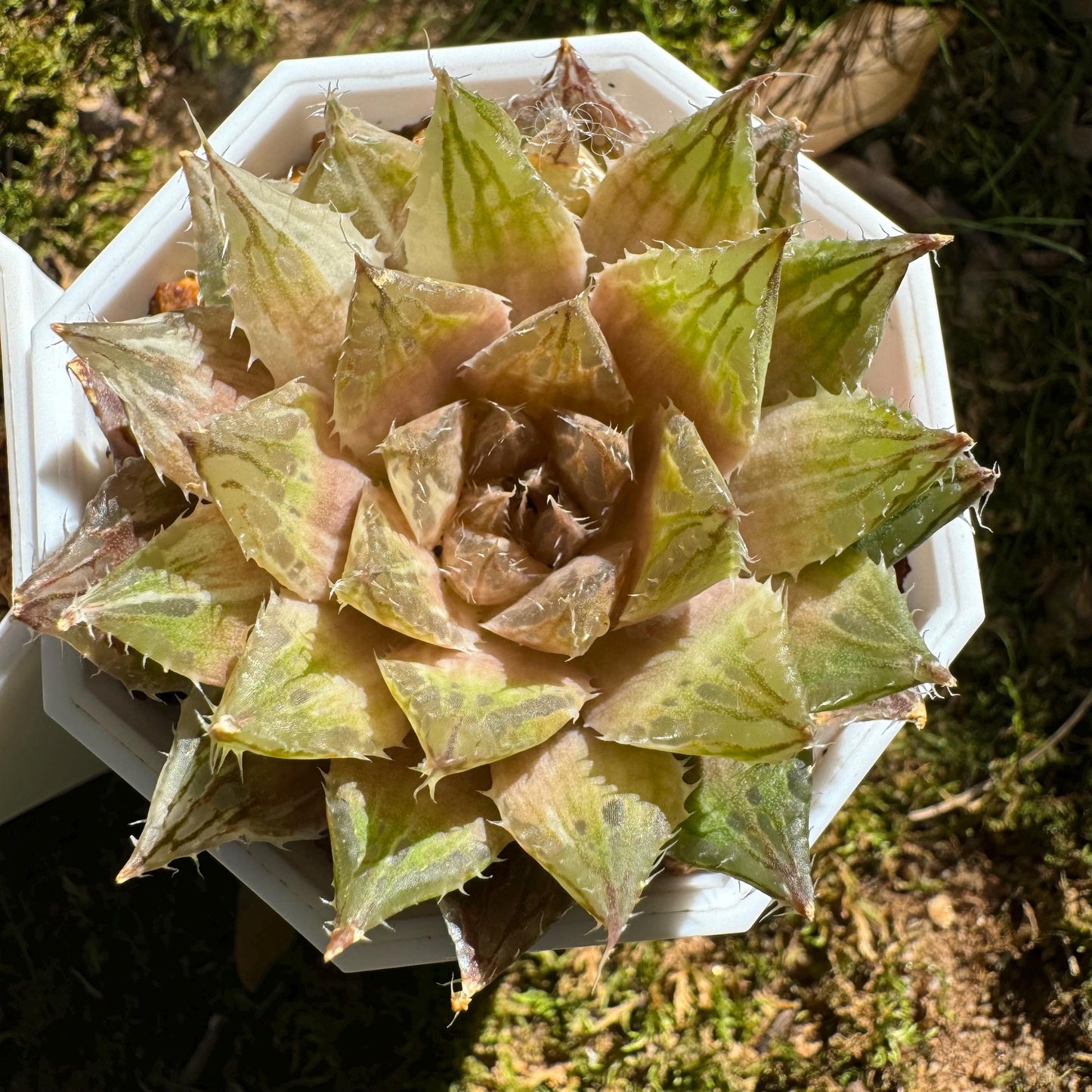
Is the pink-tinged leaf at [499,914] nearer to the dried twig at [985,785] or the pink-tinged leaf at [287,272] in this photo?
the pink-tinged leaf at [287,272]

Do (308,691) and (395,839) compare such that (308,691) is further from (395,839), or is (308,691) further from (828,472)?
(828,472)

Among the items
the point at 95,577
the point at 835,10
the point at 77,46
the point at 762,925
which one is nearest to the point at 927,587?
the point at 762,925

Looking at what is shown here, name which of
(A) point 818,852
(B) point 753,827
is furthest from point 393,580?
(A) point 818,852

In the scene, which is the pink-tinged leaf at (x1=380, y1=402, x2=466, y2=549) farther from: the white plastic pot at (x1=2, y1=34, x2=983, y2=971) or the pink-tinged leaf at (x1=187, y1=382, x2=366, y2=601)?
the white plastic pot at (x1=2, y1=34, x2=983, y2=971)

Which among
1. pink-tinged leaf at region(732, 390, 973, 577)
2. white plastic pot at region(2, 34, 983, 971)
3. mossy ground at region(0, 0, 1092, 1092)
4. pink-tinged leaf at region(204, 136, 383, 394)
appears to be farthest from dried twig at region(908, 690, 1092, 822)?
pink-tinged leaf at region(204, 136, 383, 394)

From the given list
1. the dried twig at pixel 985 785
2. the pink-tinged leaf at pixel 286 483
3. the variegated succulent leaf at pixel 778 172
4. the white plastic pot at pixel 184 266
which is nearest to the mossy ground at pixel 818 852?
the dried twig at pixel 985 785

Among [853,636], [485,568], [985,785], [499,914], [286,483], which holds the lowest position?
[985,785]
